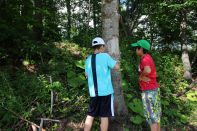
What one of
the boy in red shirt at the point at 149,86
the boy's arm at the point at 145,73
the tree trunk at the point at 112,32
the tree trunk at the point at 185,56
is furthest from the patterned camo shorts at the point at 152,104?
the tree trunk at the point at 185,56

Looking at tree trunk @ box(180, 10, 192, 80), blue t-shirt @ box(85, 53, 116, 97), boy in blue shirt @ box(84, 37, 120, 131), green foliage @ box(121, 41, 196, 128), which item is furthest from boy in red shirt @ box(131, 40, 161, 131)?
tree trunk @ box(180, 10, 192, 80)

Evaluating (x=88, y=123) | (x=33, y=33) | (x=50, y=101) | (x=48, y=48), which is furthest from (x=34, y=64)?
(x=88, y=123)

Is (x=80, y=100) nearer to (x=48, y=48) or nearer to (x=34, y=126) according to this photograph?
(x=34, y=126)

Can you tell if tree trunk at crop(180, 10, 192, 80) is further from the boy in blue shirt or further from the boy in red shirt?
the boy in blue shirt

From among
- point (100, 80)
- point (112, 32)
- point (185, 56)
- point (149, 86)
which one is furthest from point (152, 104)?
point (185, 56)

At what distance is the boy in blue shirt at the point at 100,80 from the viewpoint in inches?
237

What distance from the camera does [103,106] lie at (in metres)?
6.16

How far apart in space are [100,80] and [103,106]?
0.51 metres

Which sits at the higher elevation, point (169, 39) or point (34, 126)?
point (169, 39)

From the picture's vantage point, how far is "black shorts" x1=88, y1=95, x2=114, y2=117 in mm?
6152

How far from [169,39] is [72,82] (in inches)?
417

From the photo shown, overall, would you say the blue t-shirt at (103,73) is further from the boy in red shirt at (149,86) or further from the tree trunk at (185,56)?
the tree trunk at (185,56)

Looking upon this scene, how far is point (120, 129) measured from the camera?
22.8 ft

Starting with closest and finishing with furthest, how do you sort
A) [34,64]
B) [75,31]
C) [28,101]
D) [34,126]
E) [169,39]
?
[34,126] → [28,101] → [34,64] → [169,39] → [75,31]
